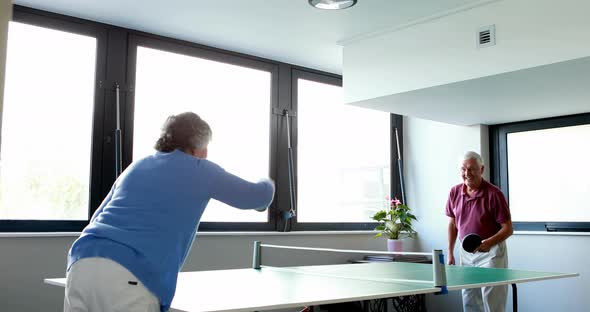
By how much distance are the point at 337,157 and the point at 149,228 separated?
3.77m

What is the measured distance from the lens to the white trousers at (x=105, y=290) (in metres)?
1.89

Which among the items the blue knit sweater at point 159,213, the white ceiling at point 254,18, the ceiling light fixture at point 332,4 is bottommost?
the blue knit sweater at point 159,213

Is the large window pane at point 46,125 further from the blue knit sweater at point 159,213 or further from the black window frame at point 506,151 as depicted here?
the black window frame at point 506,151

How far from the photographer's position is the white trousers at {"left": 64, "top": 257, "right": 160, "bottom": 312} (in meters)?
1.89

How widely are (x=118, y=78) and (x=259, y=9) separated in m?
1.12

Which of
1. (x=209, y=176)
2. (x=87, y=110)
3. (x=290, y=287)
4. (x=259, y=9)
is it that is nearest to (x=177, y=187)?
(x=209, y=176)

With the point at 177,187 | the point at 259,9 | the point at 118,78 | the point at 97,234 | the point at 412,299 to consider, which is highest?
the point at 259,9

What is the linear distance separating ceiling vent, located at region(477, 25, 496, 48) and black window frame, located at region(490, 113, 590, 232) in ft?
4.92

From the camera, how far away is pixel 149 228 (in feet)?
6.41

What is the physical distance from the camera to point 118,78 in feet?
14.1

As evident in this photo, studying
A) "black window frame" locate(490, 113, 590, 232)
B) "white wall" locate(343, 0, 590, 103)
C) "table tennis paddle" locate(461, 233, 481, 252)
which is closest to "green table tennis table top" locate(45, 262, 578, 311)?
"table tennis paddle" locate(461, 233, 481, 252)

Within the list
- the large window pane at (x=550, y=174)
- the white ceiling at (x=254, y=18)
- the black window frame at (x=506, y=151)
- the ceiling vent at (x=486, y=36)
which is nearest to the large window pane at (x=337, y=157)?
the white ceiling at (x=254, y=18)

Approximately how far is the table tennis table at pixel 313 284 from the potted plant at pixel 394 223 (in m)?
1.60

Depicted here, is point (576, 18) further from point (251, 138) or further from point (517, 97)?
point (251, 138)
